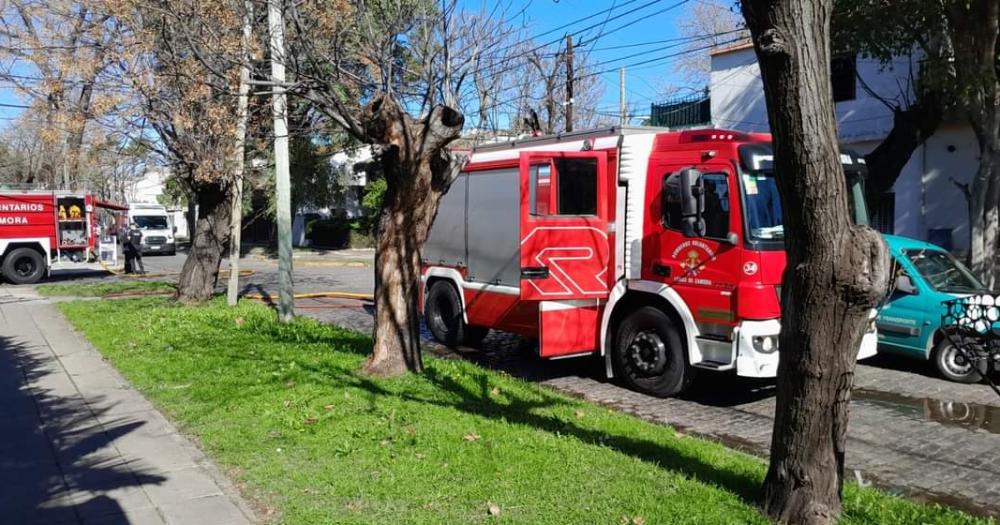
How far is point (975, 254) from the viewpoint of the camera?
13.0 meters

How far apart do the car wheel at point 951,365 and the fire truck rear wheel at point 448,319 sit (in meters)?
6.02

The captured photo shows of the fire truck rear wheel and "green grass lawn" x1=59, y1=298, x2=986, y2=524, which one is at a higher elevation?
the fire truck rear wheel

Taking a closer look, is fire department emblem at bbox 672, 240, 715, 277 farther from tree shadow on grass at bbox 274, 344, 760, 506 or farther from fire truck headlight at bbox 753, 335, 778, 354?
tree shadow on grass at bbox 274, 344, 760, 506

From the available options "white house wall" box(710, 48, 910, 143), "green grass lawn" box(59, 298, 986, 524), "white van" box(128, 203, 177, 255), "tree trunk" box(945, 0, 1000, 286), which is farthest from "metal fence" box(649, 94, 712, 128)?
"white van" box(128, 203, 177, 255)

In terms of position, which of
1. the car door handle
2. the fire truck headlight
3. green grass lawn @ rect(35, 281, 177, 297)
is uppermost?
the car door handle

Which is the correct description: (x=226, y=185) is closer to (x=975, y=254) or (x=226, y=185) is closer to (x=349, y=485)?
(x=349, y=485)

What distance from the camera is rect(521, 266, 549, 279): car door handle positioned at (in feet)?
29.2

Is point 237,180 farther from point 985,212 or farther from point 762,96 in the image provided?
point 762,96

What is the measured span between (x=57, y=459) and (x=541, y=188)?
5.60 meters

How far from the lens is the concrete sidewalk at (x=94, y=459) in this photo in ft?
16.3

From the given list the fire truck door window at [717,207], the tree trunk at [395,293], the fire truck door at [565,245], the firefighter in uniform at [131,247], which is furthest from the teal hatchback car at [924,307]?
the firefighter in uniform at [131,247]

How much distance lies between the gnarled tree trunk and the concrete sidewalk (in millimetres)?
2370

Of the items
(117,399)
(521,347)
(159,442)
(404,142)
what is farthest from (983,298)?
(117,399)

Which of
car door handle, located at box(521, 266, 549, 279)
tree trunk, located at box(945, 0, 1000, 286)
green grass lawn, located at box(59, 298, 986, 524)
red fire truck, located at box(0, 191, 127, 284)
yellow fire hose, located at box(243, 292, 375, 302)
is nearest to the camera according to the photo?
green grass lawn, located at box(59, 298, 986, 524)
